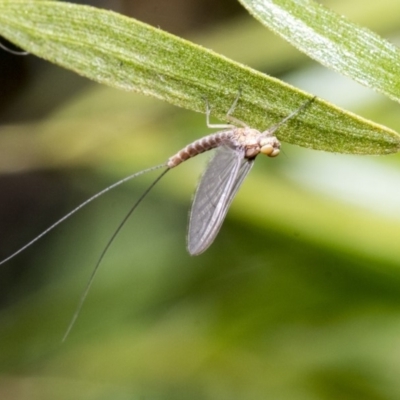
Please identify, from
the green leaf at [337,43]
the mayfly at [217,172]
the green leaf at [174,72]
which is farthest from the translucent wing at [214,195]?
the green leaf at [337,43]

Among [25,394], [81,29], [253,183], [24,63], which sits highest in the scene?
[24,63]

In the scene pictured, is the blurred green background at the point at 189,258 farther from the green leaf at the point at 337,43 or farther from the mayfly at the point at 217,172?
the green leaf at the point at 337,43

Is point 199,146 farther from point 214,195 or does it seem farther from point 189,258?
point 189,258

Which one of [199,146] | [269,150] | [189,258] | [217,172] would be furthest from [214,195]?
[189,258]

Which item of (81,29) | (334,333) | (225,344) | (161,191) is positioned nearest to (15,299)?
(161,191)

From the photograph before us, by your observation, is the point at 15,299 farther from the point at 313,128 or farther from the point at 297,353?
the point at 313,128
